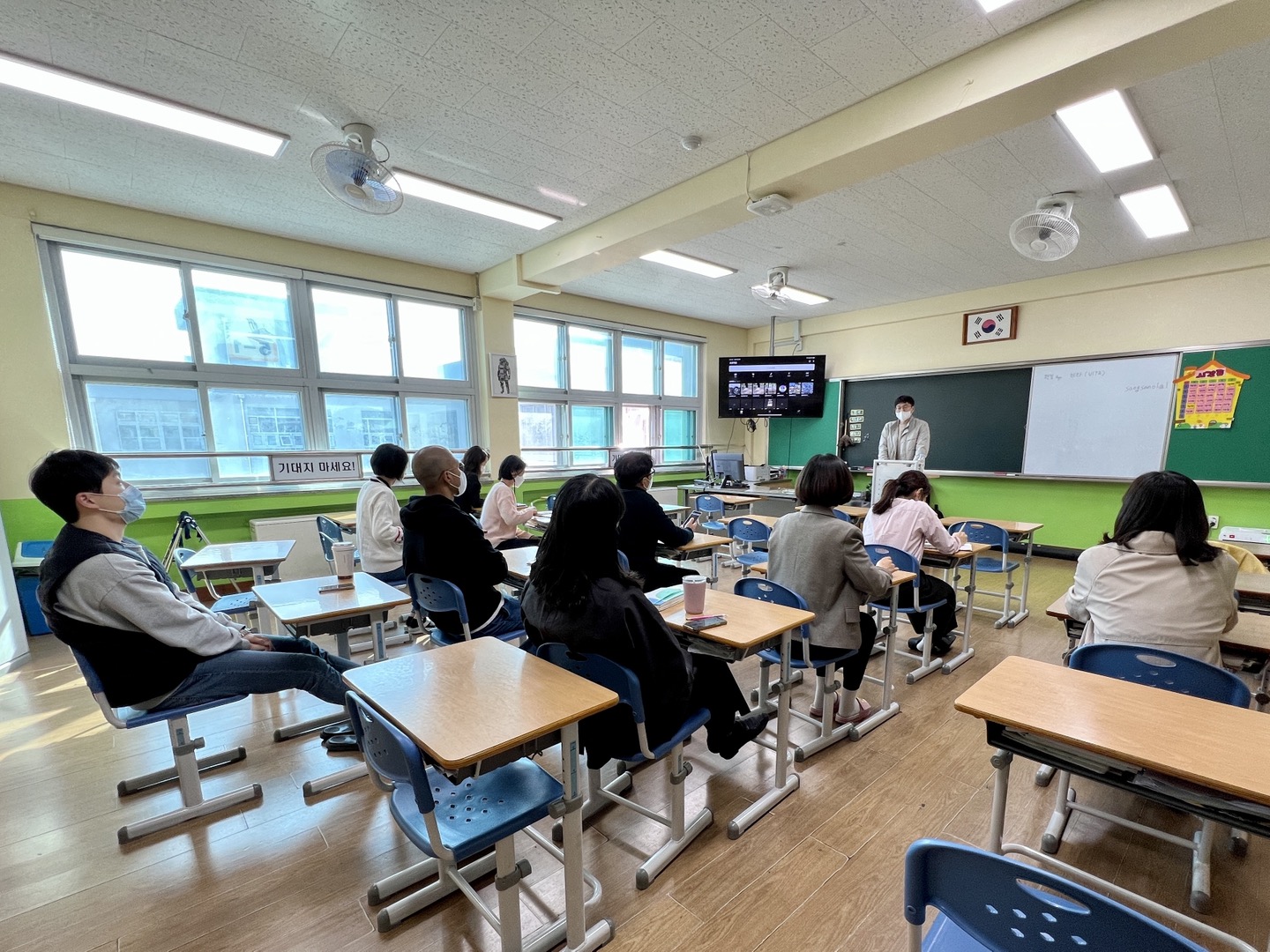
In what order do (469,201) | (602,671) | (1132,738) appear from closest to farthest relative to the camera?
1. (1132,738)
2. (602,671)
3. (469,201)

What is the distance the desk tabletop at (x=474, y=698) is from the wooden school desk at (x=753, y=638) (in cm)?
50

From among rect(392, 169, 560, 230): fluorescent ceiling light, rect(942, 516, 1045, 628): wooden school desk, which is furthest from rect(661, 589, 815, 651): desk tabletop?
rect(392, 169, 560, 230): fluorescent ceiling light

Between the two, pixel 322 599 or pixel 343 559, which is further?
pixel 343 559

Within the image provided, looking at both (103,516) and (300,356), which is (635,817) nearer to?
(103,516)

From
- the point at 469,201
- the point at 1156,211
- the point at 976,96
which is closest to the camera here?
the point at 976,96

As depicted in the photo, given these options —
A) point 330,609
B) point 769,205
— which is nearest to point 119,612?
point 330,609

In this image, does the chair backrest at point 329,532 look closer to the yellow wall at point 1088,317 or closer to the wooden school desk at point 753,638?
the wooden school desk at point 753,638

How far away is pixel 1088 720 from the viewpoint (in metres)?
1.21

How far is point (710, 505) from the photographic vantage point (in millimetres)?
5234

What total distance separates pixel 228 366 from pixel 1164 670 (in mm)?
5907

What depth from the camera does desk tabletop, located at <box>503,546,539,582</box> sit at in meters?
2.75

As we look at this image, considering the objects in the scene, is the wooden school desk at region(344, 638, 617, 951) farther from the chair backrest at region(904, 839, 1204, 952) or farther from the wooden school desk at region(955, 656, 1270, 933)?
the wooden school desk at region(955, 656, 1270, 933)

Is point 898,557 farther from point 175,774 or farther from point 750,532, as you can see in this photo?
point 175,774

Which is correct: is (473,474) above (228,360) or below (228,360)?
below
